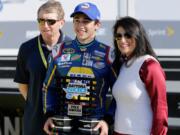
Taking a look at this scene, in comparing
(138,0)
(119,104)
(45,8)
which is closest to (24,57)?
(45,8)

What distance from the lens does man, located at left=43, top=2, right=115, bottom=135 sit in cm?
241

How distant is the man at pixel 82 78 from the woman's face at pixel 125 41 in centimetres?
11

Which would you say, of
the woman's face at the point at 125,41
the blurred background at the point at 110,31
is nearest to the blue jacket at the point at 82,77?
the woman's face at the point at 125,41

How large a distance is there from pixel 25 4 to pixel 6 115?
89 centimetres

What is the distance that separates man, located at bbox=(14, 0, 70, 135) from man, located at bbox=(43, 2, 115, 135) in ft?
0.80

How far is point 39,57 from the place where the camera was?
2.74m

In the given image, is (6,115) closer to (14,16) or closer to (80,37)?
(14,16)

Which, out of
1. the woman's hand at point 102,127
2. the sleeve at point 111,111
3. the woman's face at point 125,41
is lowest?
the woman's hand at point 102,127

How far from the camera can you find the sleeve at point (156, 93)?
7.40ft

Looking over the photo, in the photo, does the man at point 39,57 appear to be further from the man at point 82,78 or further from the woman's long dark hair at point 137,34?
→ the woman's long dark hair at point 137,34

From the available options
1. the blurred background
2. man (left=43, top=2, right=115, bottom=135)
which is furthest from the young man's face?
the blurred background

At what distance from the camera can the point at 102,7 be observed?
331 cm

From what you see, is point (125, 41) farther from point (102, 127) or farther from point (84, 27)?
point (102, 127)

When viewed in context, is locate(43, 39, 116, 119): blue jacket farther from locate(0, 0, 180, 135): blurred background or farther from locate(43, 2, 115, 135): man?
locate(0, 0, 180, 135): blurred background
